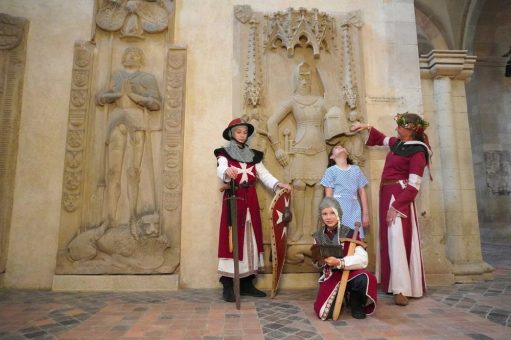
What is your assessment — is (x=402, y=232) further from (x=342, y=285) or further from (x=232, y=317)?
(x=232, y=317)

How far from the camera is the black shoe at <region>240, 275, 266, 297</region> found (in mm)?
3756

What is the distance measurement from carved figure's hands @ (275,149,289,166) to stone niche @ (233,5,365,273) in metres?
0.01

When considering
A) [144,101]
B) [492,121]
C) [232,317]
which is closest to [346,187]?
[232,317]

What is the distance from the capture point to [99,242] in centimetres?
414

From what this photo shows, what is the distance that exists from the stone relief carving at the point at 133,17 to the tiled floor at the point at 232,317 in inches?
139

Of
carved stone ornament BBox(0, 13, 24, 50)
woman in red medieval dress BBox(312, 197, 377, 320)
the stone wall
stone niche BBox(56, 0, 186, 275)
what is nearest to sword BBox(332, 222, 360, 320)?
woman in red medieval dress BBox(312, 197, 377, 320)

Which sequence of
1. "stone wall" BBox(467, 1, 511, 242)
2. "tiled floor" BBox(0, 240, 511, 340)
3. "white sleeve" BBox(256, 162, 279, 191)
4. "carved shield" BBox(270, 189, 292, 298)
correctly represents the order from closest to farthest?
1. "tiled floor" BBox(0, 240, 511, 340)
2. "carved shield" BBox(270, 189, 292, 298)
3. "white sleeve" BBox(256, 162, 279, 191)
4. "stone wall" BBox(467, 1, 511, 242)

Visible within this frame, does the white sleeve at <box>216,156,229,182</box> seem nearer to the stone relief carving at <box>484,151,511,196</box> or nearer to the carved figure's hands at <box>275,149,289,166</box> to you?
the carved figure's hands at <box>275,149,289,166</box>

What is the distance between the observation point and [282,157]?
4.36 meters

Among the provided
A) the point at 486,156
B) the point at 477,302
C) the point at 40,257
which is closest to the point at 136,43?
the point at 40,257

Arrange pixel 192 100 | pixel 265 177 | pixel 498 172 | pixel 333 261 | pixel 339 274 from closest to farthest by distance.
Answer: pixel 333 261 → pixel 339 274 → pixel 265 177 → pixel 192 100 → pixel 498 172

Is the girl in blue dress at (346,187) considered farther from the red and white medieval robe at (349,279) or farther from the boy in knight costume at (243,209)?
the red and white medieval robe at (349,279)

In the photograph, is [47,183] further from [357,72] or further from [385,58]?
[385,58]

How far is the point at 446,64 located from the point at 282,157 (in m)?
3.18
